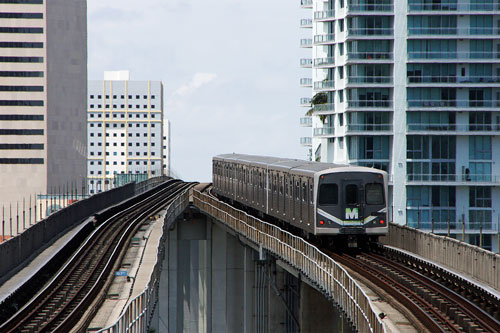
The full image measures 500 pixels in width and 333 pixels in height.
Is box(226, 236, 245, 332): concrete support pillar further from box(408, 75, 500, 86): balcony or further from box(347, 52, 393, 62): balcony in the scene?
box(408, 75, 500, 86): balcony

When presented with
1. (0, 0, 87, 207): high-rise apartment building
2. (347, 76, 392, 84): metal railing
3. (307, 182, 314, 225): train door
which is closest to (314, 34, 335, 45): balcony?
(347, 76, 392, 84): metal railing

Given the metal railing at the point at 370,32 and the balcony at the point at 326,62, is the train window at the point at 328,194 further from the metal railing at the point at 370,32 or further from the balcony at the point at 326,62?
the balcony at the point at 326,62

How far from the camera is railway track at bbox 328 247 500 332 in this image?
26.3 meters

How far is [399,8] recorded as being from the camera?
93.4 metres

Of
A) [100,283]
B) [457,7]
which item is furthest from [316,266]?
[457,7]

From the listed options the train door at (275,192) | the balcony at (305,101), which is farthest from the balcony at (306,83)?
the train door at (275,192)

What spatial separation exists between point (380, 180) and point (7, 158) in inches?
4945

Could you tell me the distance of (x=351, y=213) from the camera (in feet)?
137

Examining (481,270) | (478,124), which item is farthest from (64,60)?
(481,270)

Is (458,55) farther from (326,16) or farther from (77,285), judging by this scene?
(77,285)

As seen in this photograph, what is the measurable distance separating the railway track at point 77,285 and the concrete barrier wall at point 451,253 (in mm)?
13694

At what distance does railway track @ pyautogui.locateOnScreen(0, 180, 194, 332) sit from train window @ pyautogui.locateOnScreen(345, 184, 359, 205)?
36.8 ft

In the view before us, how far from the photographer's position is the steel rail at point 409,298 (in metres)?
26.0

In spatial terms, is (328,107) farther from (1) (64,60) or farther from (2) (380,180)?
(1) (64,60)
